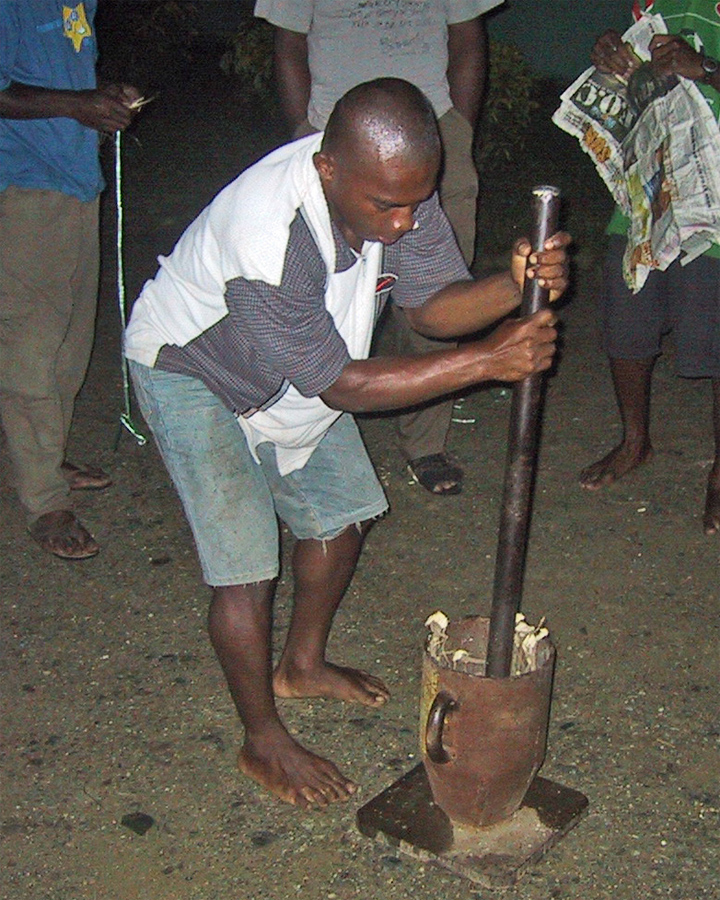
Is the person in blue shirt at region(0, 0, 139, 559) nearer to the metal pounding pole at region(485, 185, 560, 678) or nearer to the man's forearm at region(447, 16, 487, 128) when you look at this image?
the man's forearm at region(447, 16, 487, 128)

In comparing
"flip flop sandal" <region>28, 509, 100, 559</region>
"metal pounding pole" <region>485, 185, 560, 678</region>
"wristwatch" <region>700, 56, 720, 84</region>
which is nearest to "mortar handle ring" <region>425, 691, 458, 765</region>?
"metal pounding pole" <region>485, 185, 560, 678</region>

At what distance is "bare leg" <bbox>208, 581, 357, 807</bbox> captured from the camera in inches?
123

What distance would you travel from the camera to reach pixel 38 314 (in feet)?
14.3

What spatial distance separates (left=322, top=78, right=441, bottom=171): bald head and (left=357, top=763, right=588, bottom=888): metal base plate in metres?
1.48

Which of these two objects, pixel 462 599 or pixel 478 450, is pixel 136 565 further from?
pixel 478 450

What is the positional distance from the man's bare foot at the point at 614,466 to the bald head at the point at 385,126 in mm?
2407

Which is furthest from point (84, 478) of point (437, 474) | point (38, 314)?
point (437, 474)

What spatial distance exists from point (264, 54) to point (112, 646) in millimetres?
6112

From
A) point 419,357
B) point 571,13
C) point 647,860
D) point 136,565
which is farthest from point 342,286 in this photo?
point 571,13

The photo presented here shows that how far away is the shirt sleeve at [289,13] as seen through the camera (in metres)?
4.41

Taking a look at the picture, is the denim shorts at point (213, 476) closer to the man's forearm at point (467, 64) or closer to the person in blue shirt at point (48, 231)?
the person in blue shirt at point (48, 231)

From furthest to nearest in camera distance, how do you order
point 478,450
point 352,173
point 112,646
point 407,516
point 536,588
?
point 478,450
point 407,516
point 536,588
point 112,646
point 352,173

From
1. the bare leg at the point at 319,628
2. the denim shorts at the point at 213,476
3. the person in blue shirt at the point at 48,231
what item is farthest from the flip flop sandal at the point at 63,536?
the denim shorts at the point at 213,476

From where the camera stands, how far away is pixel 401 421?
16.0ft
